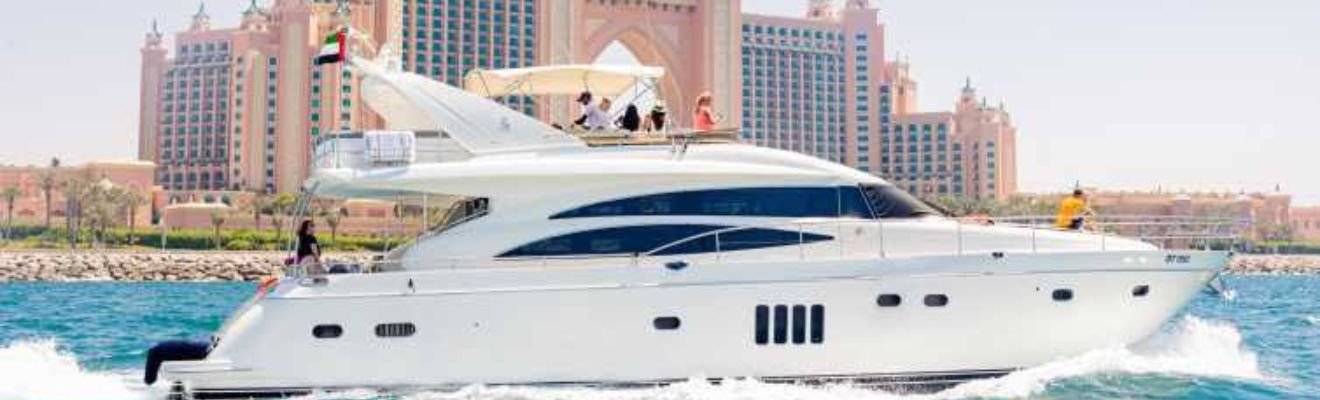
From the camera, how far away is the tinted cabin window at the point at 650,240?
1322 centimetres

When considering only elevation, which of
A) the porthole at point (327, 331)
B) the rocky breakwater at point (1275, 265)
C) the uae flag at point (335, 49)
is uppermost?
the uae flag at point (335, 49)

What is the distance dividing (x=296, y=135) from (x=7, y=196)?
71.7 feet

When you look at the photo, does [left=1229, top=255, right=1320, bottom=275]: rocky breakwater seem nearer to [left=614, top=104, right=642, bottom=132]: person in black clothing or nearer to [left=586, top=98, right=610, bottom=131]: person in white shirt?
[left=614, top=104, right=642, bottom=132]: person in black clothing

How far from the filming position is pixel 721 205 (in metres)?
13.4

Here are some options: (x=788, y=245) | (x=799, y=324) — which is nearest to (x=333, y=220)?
(x=788, y=245)

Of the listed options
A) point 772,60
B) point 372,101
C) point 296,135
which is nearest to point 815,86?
point 772,60

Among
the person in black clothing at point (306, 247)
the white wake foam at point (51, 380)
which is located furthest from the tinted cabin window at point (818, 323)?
the white wake foam at point (51, 380)

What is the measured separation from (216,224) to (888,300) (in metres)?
72.9

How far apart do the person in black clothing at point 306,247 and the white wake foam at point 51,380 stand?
211 centimetres

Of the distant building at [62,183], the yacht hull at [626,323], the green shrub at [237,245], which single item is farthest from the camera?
the distant building at [62,183]

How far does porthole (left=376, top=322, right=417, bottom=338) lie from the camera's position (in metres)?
12.7

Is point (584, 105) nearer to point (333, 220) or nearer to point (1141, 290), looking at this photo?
point (1141, 290)

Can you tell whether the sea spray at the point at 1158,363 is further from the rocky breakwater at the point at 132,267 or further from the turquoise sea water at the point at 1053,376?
the rocky breakwater at the point at 132,267

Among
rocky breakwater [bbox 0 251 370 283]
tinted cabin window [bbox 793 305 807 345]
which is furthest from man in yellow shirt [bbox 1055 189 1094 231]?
rocky breakwater [bbox 0 251 370 283]
